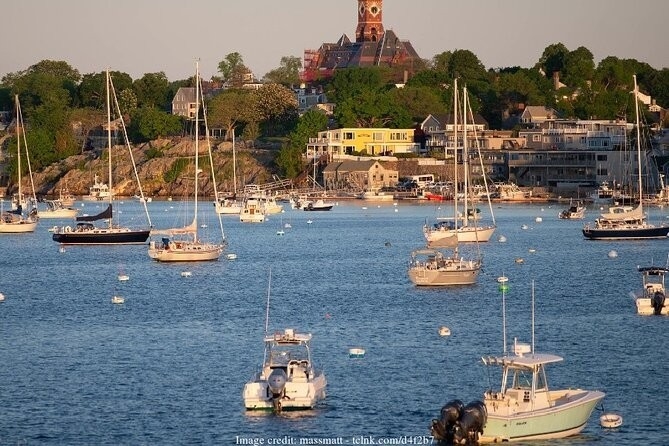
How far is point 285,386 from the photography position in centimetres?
3912

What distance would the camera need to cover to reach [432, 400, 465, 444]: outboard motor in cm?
3478

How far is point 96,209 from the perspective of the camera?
16125 cm

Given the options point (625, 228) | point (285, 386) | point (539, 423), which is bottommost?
point (539, 423)

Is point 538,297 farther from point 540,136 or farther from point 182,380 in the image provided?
point 540,136

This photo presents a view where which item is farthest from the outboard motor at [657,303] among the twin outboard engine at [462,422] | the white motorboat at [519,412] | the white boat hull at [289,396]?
the twin outboard engine at [462,422]

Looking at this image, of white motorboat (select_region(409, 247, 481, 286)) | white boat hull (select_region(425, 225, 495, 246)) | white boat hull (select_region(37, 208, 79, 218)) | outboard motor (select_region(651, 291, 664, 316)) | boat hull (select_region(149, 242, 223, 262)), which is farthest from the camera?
white boat hull (select_region(37, 208, 79, 218))

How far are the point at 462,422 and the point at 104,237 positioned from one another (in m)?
68.1

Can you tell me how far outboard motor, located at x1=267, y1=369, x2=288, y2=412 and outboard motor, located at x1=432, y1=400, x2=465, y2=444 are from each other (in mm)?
5271

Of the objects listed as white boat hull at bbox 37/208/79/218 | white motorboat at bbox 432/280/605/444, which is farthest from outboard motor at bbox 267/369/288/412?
white boat hull at bbox 37/208/79/218

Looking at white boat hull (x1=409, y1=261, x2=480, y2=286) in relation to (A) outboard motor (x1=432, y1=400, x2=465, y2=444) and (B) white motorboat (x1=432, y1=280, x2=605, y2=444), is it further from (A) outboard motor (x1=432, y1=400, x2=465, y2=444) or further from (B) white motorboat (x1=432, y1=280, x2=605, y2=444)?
(A) outboard motor (x1=432, y1=400, x2=465, y2=444)

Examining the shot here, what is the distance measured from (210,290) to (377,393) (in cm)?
3015

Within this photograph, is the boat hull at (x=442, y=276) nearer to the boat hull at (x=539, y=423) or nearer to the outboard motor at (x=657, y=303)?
the outboard motor at (x=657, y=303)

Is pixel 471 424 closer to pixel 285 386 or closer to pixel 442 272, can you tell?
pixel 285 386

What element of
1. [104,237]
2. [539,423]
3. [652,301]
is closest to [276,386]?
[539,423]
